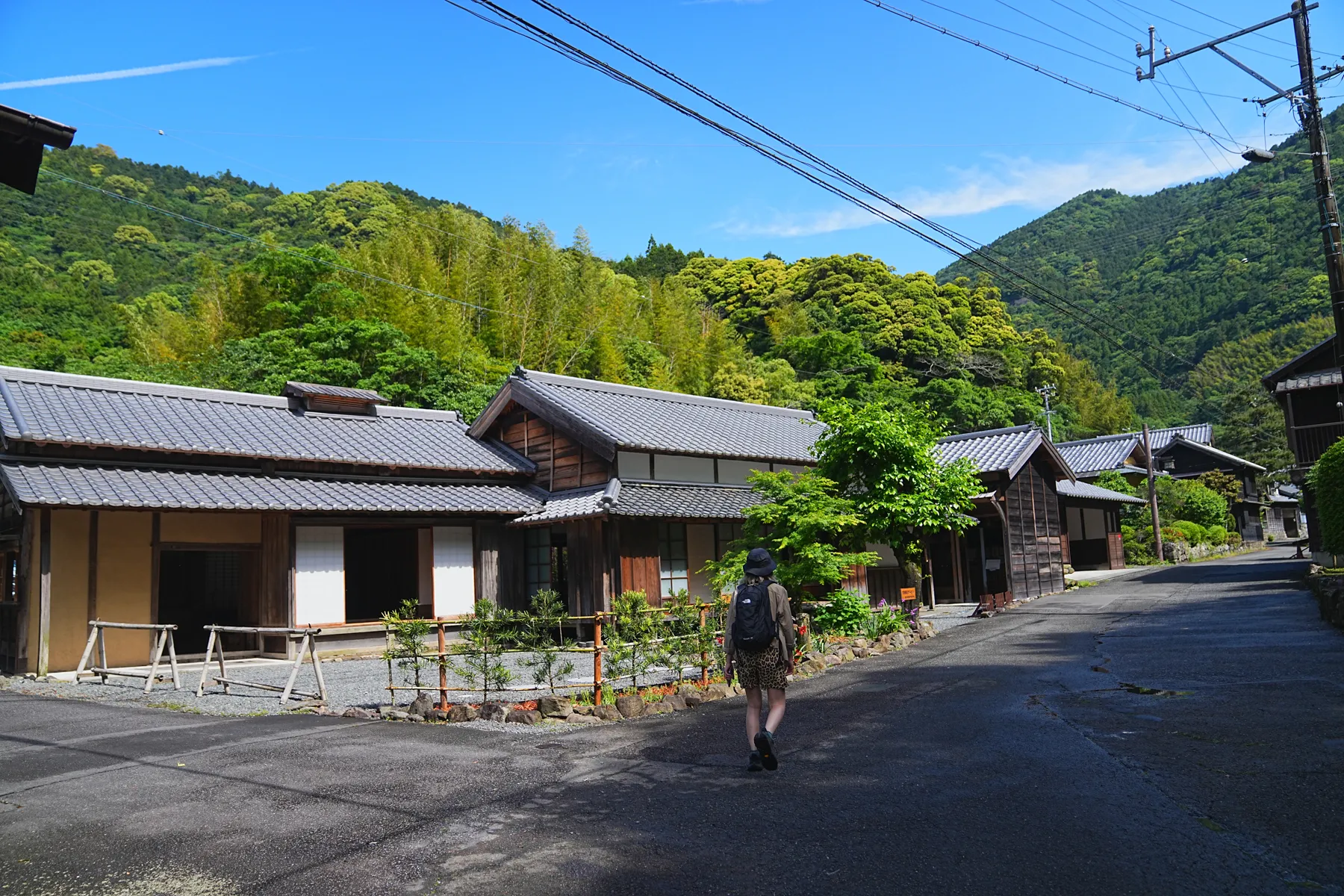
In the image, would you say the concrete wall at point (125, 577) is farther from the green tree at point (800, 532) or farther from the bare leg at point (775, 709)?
the bare leg at point (775, 709)

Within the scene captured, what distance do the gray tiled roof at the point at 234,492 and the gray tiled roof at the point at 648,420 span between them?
200cm

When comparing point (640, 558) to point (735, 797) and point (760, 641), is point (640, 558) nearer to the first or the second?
point (760, 641)

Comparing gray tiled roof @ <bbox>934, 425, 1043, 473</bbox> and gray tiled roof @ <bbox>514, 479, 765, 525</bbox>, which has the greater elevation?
gray tiled roof @ <bbox>934, 425, 1043, 473</bbox>

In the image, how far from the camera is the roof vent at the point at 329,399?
17984 millimetres

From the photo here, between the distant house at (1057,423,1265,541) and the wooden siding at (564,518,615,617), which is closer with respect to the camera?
the wooden siding at (564,518,615,617)

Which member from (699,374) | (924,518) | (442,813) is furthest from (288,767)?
(699,374)

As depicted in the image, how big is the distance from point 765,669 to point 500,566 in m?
11.8

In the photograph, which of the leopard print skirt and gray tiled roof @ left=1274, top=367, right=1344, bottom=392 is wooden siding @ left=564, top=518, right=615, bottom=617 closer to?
the leopard print skirt

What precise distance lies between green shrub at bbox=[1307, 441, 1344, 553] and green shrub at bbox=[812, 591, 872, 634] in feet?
28.1

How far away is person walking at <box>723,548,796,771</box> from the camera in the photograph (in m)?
6.23

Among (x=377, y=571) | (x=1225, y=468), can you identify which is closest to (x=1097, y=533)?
(x=1225, y=468)

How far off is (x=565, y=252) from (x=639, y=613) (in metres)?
28.1

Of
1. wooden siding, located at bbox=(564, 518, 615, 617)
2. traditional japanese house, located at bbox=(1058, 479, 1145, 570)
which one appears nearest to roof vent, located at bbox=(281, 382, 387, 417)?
wooden siding, located at bbox=(564, 518, 615, 617)

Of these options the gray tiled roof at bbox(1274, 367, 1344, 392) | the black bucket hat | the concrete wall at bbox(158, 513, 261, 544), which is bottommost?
the black bucket hat
